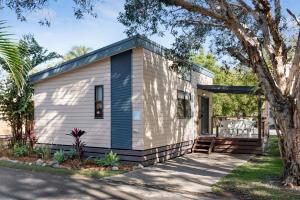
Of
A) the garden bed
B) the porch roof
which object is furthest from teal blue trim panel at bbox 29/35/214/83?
the porch roof

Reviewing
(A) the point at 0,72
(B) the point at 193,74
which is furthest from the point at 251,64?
(A) the point at 0,72

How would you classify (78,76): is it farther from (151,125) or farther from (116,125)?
(151,125)

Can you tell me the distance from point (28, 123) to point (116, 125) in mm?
4953

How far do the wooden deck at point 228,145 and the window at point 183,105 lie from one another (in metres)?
1.51

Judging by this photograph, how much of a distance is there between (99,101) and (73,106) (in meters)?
1.17

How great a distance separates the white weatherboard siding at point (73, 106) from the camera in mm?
12188

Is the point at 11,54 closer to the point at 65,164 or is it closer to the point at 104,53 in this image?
the point at 65,164

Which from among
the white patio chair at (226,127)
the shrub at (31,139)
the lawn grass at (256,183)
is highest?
the white patio chair at (226,127)

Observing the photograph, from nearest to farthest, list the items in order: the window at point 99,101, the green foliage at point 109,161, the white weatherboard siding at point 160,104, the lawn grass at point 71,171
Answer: the lawn grass at point 71,171
the green foliage at point 109,161
the white weatherboard siding at point 160,104
the window at point 99,101

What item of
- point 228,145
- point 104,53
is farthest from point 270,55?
point 228,145

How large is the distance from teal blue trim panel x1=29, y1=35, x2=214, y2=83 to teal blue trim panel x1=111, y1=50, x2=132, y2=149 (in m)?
0.35

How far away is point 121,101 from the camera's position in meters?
11.8

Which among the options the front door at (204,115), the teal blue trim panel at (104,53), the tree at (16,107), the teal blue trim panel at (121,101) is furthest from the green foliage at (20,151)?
the front door at (204,115)

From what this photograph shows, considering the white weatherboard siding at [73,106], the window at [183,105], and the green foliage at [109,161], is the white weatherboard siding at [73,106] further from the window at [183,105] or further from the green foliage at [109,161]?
the window at [183,105]
